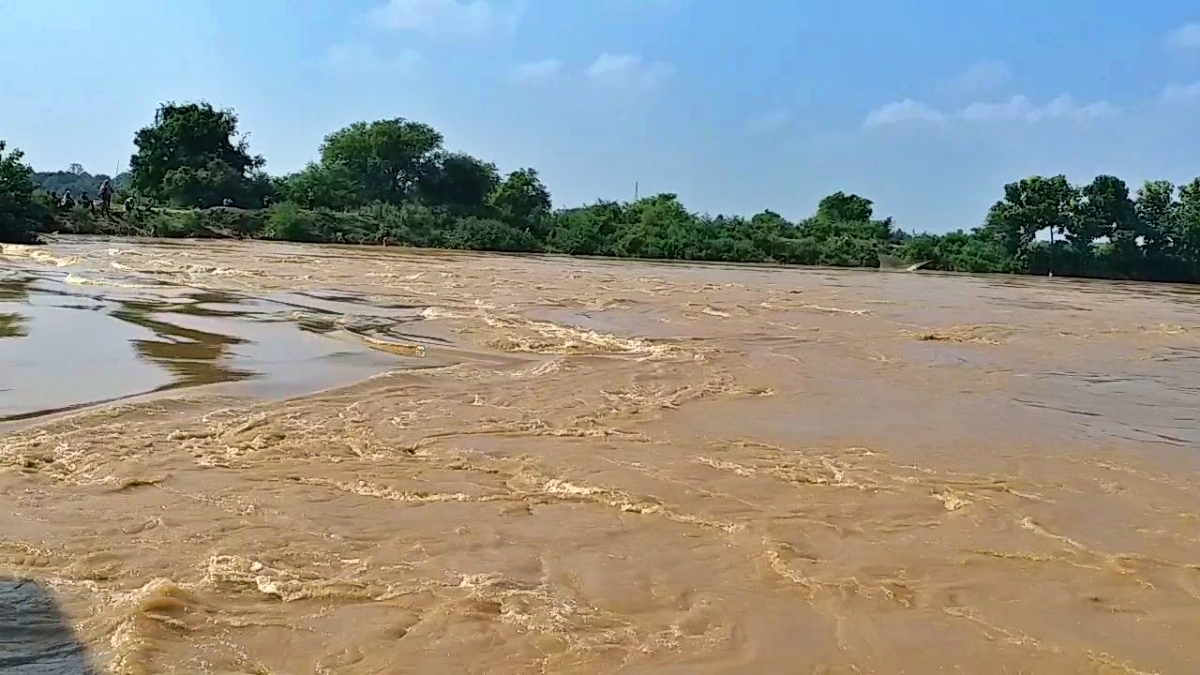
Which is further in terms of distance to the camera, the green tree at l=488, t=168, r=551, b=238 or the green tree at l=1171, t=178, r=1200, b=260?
the green tree at l=488, t=168, r=551, b=238

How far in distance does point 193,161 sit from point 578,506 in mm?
62759

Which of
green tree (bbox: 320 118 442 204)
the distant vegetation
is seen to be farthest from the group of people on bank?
green tree (bbox: 320 118 442 204)

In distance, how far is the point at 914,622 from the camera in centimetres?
432

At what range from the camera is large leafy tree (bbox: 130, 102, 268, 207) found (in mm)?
59906

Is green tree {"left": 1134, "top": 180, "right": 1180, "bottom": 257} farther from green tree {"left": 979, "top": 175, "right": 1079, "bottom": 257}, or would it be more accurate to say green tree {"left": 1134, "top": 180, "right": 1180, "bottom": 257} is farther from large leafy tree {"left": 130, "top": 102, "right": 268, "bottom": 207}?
→ large leafy tree {"left": 130, "top": 102, "right": 268, "bottom": 207}

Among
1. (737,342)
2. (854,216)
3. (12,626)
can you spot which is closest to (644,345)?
(737,342)

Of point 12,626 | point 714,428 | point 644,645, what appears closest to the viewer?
point 12,626

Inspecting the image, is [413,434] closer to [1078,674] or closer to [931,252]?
[1078,674]

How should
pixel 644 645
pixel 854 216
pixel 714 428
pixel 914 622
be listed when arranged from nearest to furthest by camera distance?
pixel 644 645, pixel 914 622, pixel 714 428, pixel 854 216

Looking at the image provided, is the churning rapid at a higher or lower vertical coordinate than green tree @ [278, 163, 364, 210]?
lower

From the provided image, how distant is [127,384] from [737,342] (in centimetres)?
881

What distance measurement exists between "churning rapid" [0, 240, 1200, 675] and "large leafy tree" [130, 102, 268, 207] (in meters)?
50.0

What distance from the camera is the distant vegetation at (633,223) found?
187 feet

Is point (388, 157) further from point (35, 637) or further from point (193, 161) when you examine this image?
point (35, 637)
